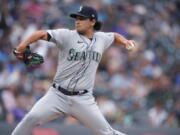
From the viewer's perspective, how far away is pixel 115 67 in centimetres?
1074

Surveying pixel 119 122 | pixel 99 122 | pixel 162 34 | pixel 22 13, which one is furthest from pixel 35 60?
A: pixel 162 34

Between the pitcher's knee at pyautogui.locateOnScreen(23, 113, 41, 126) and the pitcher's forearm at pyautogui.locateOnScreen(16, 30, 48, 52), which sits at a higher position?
the pitcher's forearm at pyautogui.locateOnScreen(16, 30, 48, 52)

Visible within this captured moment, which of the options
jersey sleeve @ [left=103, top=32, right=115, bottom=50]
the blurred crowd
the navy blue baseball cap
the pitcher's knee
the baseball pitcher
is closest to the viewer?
the pitcher's knee

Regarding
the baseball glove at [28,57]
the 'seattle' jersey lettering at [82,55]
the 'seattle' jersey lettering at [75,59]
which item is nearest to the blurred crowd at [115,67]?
the baseball glove at [28,57]

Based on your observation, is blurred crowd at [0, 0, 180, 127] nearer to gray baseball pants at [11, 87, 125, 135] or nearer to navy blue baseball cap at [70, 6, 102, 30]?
gray baseball pants at [11, 87, 125, 135]

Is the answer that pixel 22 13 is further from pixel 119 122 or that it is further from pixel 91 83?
pixel 91 83

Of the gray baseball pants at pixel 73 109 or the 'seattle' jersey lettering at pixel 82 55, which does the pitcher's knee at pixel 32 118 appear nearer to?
the gray baseball pants at pixel 73 109

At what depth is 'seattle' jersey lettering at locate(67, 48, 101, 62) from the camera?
605 centimetres

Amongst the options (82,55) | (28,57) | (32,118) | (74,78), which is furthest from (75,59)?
(32,118)

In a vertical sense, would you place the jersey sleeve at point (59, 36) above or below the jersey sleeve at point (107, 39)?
above

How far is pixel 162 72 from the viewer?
37.9 ft

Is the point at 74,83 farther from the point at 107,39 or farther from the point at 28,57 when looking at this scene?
the point at 107,39

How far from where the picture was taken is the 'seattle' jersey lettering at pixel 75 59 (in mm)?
6034

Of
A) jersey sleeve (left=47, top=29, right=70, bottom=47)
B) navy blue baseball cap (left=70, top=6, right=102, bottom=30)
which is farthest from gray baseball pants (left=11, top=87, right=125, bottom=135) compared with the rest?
navy blue baseball cap (left=70, top=6, right=102, bottom=30)
